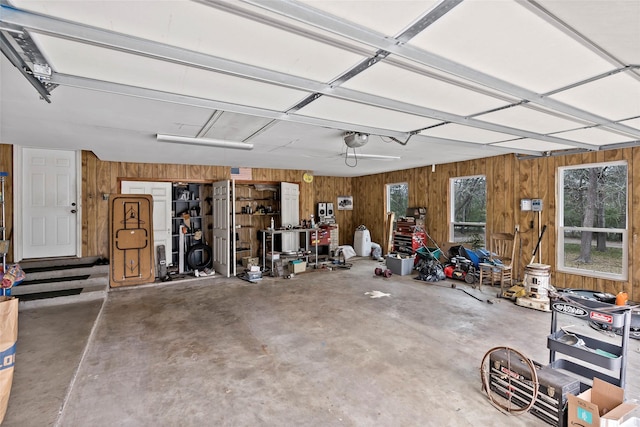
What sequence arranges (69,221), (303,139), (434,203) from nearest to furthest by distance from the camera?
(303,139), (69,221), (434,203)

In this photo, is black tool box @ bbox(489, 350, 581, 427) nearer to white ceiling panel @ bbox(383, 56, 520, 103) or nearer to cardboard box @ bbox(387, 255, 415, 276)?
white ceiling panel @ bbox(383, 56, 520, 103)

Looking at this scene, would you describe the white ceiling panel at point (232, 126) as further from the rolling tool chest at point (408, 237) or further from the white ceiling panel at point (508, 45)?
the rolling tool chest at point (408, 237)

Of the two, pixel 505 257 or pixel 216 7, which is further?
pixel 505 257

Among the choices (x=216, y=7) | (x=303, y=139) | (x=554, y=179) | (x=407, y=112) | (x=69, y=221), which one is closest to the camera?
(x=216, y=7)

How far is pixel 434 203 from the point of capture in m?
7.66

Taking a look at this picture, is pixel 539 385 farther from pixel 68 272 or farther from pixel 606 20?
pixel 68 272

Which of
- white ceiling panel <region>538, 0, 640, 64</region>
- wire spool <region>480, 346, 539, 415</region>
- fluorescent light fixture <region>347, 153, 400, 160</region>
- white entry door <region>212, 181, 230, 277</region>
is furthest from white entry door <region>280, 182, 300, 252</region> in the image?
white ceiling panel <region>538, 0, 640, 64</region>

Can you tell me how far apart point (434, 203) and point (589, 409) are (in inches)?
240

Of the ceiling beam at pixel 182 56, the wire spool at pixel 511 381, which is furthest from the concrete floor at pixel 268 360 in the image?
the ceiling beam at pixel 182 56

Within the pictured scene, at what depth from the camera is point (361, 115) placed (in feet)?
9.51

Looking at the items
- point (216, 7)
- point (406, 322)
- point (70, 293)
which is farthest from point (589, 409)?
point (70, 293)

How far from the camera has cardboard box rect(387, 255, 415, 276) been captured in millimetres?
6785

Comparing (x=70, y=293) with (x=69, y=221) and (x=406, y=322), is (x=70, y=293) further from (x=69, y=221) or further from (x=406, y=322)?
(x=406, y=322)

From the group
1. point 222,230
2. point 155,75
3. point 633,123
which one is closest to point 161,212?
point 222,230
